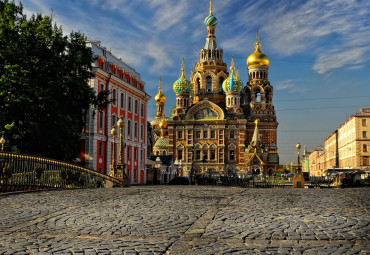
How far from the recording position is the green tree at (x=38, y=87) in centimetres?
2425

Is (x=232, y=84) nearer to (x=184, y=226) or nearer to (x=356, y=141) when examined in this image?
(x=356, y=141)

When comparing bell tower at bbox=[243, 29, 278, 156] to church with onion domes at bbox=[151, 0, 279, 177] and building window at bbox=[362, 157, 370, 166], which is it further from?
building window at bbox=[362, 157, 370, 166]

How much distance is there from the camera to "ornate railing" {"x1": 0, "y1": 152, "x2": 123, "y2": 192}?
14.7 metres

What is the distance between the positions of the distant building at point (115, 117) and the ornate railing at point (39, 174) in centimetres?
1268

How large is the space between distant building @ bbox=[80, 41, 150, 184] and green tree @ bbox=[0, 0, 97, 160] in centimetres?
529

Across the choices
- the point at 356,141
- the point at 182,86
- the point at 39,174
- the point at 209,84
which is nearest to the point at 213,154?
the point at 182,86

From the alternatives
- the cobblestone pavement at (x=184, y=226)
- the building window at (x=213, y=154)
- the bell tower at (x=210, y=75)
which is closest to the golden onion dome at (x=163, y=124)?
the bell tower at (x=210, y=75)

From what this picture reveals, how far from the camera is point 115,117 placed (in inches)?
1569

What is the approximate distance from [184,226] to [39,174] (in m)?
9.66

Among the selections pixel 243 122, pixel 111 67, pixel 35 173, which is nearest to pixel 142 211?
pixel 35 173

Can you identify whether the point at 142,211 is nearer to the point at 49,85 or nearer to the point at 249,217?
the point at 249,217

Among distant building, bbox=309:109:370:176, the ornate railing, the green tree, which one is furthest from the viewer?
distant building, bbox=309:109:370:176

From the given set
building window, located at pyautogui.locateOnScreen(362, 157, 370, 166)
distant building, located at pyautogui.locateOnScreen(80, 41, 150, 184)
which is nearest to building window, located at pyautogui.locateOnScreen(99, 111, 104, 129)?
distant building, located at pyautogui.locateOnScreen(80, 41, 150, 184)

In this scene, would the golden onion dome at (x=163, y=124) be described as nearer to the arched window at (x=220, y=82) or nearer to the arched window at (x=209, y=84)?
the arched window at (x=209, y=84)
